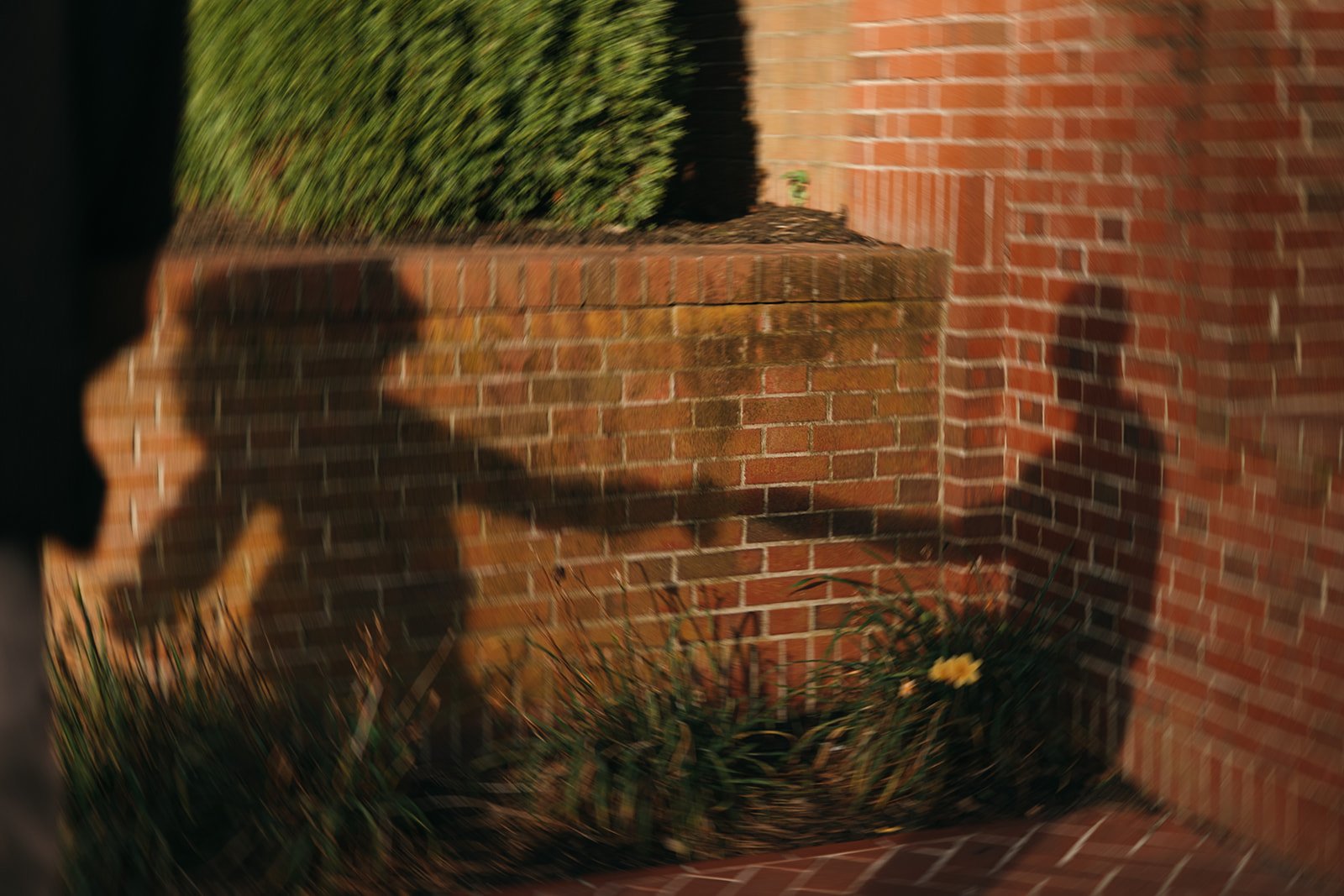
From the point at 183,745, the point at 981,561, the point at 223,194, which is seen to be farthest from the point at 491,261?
the point at 981,561

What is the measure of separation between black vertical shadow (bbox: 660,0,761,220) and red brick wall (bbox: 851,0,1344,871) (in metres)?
1.26

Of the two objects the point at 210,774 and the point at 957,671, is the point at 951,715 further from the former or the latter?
the point at 210,774

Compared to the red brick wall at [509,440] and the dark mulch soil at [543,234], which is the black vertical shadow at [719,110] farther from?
the red brick wall at [509,440]

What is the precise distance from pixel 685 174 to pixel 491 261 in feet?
4.50

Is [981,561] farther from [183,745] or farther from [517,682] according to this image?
[183,745]

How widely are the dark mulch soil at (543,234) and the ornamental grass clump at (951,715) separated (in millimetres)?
1305

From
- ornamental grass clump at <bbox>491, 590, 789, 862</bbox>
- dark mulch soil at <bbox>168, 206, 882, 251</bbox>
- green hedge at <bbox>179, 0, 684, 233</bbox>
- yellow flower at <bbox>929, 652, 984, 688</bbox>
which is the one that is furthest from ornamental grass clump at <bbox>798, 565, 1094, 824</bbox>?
green hedge at <bbox>179, 0, 684, 233</bbox>

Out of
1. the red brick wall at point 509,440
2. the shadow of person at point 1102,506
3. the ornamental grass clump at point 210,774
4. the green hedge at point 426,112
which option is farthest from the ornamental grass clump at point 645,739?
the green hedge at point 426,112

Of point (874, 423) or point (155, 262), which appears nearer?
point (155, 262)

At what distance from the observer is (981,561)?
4855 millimetres

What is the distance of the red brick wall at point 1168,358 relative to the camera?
3.87 metres

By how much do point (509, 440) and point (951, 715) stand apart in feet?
5.10

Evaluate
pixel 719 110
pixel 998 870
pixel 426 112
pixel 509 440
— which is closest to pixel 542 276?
pixel 509 440

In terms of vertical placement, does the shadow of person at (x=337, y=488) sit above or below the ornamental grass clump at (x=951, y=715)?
above
